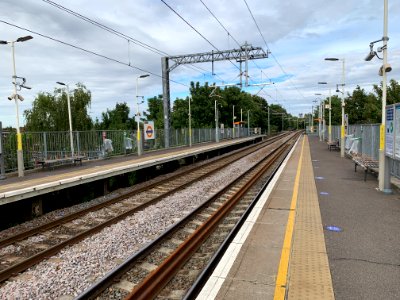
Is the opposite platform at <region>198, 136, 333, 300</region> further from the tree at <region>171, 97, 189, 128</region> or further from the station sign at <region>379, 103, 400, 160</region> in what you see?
the tree at <region>171, 97, 189, 128</region>

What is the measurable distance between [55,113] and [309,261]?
4387 centimetres

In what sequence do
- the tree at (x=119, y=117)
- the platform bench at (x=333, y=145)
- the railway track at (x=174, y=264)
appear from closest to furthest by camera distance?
the railway track at (x=174, y=264) → the platform bench at (x=333, y=145) → the tree at (x=119, y=117)

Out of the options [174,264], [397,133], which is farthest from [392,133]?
[174,264]

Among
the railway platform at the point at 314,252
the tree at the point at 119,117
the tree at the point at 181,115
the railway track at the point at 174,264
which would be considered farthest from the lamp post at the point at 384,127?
the tree at the point at 119,117

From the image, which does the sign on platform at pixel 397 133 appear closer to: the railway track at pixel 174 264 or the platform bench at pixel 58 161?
the railway track at pixel 174 264

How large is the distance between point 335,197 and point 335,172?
580 cm

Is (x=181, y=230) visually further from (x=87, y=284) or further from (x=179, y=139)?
(x=179, y=139)

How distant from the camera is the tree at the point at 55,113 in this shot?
4319 cm

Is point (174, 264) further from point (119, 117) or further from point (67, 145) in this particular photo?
point (119, 117)

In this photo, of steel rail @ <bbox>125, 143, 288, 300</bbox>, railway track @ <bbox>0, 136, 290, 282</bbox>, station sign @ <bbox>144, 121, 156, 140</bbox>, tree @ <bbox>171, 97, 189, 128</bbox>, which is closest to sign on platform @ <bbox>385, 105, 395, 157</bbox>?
steel rail @ <bbox>125, 143, 288, 300</bbox>

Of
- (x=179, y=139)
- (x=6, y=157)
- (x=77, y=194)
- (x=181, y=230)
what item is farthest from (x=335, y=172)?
(x=179, y=139)

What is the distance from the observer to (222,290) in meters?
4.18

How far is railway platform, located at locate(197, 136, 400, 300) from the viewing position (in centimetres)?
418

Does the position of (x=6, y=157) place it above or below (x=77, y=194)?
above
